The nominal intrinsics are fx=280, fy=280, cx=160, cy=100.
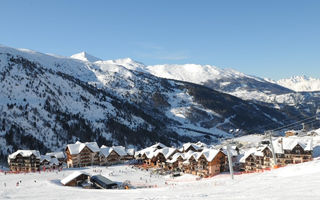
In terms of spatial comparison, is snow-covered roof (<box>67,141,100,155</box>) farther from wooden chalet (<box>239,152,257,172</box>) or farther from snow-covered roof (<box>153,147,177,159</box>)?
wooden chalet (<box>239,152,257,172</box>)

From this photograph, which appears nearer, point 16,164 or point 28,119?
point 16,164

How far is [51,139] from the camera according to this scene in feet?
589

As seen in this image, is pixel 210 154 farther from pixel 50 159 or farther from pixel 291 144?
pixel 50 159

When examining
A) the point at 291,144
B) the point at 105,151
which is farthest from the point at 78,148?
the point at 291,144

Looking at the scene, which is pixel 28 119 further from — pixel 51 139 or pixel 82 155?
pixel 82 155

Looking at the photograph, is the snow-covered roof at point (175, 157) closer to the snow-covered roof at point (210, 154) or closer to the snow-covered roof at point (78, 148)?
the snow-covered roof at point (210, 154)

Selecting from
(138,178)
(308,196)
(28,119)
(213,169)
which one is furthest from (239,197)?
(28,119)

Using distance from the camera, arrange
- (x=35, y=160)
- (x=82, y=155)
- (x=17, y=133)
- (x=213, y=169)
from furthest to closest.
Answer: (x=17, y=133), (x=82, y=155), (x=35, y=160), (x=213, y=169)

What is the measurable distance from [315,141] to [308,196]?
78943mm

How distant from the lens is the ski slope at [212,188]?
2788cm

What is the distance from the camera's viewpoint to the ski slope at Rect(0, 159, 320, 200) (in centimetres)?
2788

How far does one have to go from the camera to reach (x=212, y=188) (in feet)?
131

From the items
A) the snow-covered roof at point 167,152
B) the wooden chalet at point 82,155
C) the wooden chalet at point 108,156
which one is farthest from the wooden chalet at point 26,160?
the snow-covered roof at point 167,152

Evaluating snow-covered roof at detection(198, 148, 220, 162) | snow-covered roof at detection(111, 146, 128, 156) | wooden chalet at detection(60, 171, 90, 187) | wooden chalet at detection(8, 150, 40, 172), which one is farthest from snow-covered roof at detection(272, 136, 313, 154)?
wooden chalet at detection(8, 150, 40, 172)
